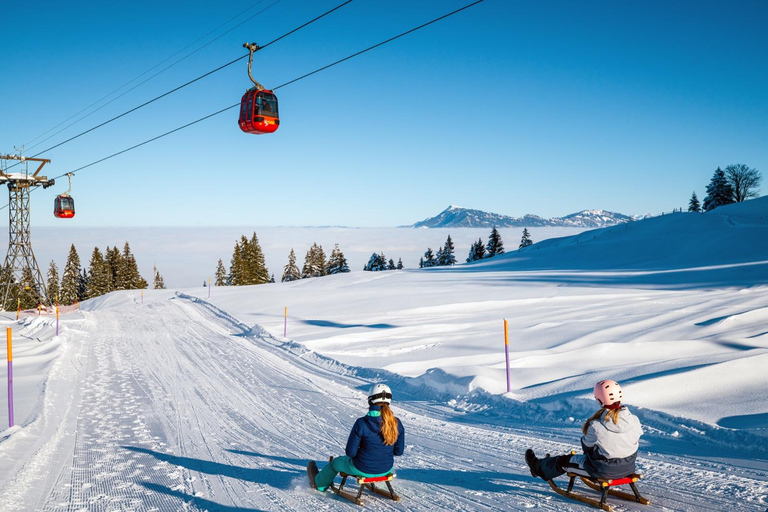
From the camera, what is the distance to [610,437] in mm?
4785

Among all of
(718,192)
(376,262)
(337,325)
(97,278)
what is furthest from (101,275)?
(718,192)

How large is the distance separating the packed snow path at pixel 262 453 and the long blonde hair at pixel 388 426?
0.81 metres

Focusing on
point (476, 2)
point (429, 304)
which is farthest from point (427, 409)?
point (429, 304)

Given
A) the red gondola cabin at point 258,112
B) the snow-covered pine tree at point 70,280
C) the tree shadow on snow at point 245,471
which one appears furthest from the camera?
the snow-covered pine tree at point 70,280

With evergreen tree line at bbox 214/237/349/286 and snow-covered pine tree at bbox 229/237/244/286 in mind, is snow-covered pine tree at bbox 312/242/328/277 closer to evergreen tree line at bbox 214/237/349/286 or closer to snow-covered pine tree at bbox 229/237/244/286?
evergreen tree line at bbox 214/237/349/286

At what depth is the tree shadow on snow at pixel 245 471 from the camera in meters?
6.23

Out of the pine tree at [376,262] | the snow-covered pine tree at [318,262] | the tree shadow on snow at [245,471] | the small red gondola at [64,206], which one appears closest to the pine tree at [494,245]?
the pine tree at [376,262]

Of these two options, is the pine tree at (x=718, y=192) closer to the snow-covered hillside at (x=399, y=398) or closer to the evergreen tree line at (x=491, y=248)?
the evergreen tree line at (x=491, y=248)

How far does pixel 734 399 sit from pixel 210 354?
1379 cm

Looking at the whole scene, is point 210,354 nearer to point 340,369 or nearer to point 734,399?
point 340,369

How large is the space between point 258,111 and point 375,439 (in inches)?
366

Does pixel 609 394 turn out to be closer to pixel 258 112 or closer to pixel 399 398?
pixel 399 398

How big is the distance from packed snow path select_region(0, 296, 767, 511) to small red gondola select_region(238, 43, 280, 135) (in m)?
6.34

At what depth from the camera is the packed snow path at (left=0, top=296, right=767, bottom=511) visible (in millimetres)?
5473
